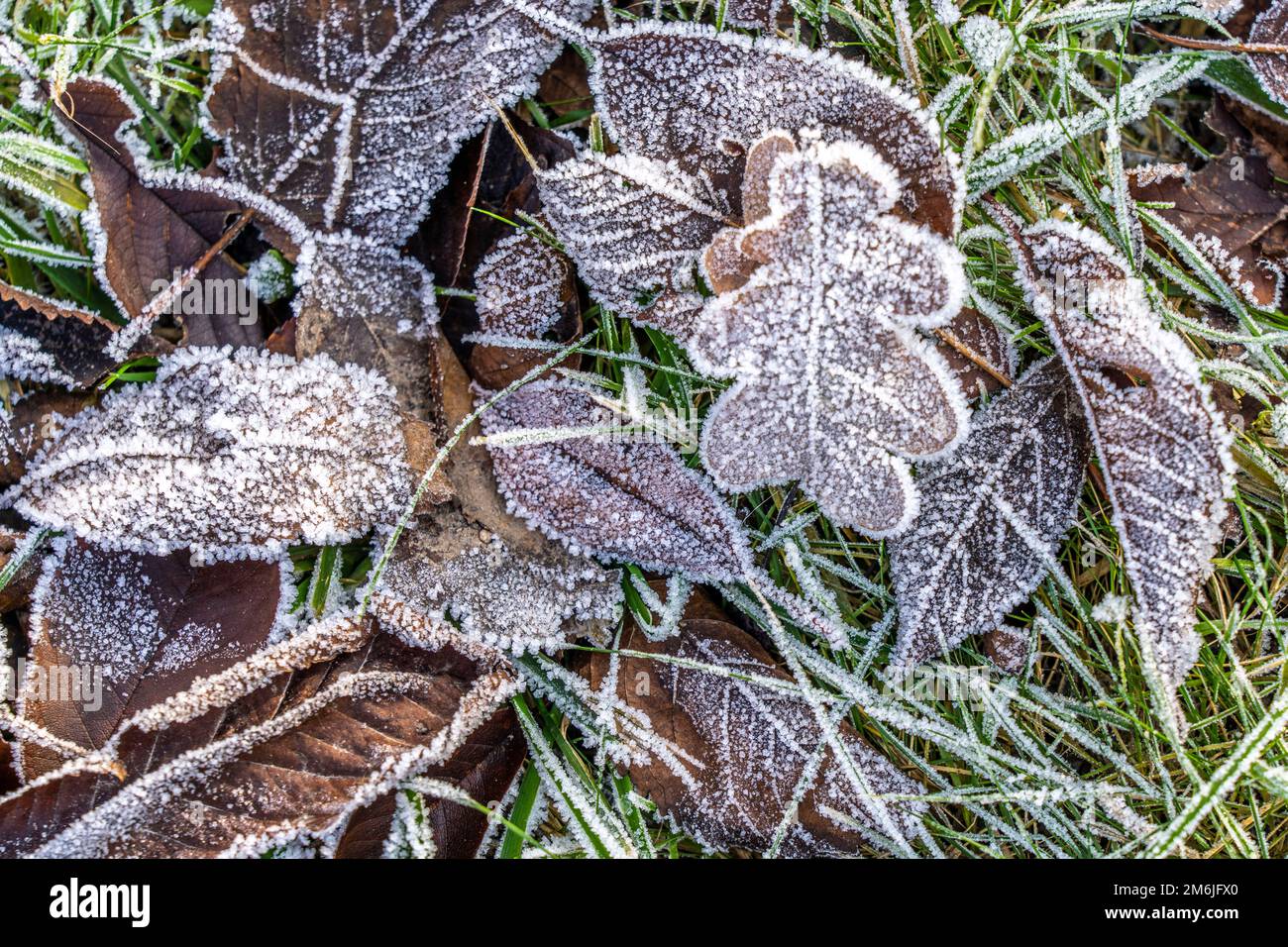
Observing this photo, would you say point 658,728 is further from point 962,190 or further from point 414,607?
point 962,190

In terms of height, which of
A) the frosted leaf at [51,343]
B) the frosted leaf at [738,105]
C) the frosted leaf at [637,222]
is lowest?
the frosted leaf at [51,343]

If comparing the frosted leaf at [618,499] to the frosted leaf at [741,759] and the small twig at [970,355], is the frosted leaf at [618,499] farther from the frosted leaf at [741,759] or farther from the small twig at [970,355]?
the small twig at [970,355]

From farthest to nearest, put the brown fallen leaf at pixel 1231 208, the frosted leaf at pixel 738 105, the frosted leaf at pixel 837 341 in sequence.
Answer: the brown fallen leaf at pixel 1231 208 → the frosted leaf at pixel 738 105 → the frosted leaf at pixel 837 341

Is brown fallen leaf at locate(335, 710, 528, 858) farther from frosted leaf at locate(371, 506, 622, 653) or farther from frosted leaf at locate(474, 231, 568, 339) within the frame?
frosted leaf at locate(474, 231, 568, 339)

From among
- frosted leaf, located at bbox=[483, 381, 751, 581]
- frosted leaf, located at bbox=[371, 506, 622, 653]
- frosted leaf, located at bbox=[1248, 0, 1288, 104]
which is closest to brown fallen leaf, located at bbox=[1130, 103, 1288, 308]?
frosted leaf, located at bbox=[1248, 0, 1288, 104]

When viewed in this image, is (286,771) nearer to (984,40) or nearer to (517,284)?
(517,284)

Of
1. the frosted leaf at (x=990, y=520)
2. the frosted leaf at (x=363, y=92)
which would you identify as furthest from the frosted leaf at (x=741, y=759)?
the frosted leaf at (x=363, y=92)
